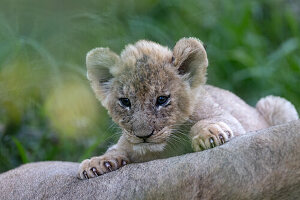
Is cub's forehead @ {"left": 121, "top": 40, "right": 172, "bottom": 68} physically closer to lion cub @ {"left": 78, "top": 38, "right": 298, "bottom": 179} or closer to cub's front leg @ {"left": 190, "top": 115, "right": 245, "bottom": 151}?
lion cub @ {"left": 78, "top": 38, "right": 298, "bottom": 179}

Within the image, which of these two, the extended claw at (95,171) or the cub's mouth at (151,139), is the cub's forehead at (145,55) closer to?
the cub's mouth at (151,139)

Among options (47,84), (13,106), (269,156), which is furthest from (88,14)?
(269,156)

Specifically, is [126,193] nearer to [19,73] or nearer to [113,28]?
[19,73]

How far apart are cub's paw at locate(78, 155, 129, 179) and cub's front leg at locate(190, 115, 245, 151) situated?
1.74 ft

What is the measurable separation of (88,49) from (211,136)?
2.42 meters

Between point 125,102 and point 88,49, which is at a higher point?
point 88,49

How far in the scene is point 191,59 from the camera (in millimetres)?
4219

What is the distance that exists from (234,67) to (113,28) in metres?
1.84

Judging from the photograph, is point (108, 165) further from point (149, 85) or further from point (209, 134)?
point (209, 134)

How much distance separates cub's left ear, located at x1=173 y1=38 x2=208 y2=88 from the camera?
13.6ft

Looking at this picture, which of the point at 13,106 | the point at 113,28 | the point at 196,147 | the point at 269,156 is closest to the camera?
the point at 269,156

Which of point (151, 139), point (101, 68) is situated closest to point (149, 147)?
point (151, 139)

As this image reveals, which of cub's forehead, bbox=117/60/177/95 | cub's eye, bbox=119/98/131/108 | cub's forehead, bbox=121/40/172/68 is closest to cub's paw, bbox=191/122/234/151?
cub's forehead, bbox=117/60/177/95

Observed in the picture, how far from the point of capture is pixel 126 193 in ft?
11.6
